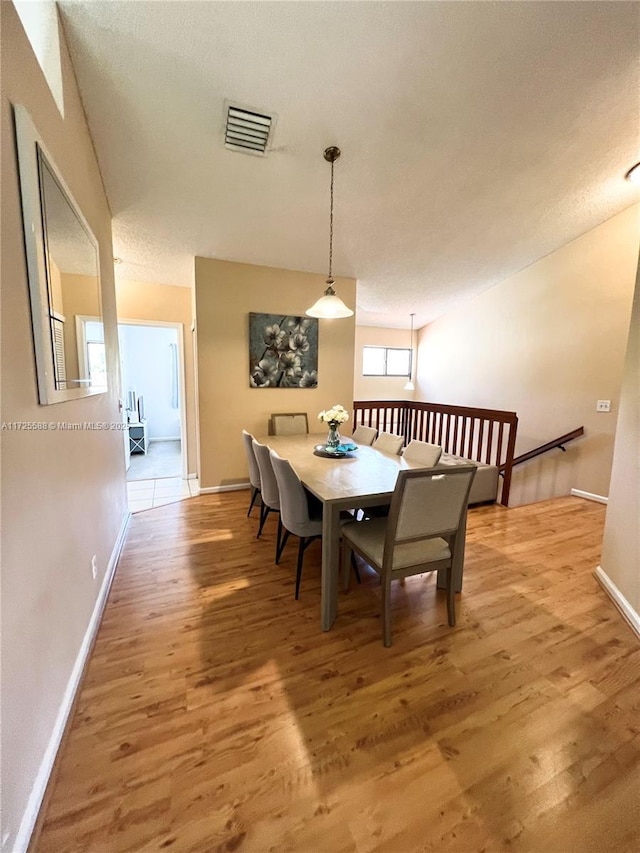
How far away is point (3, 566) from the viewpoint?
922 mm

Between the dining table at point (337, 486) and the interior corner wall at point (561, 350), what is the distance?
9.61 ft

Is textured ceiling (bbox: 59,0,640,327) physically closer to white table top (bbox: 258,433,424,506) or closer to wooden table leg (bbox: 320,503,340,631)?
white table top (bbox: 258,433,424,506)

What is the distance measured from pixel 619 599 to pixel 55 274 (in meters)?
3.47

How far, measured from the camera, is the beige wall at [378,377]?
6.80 m

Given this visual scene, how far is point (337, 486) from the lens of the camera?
6.52 feet

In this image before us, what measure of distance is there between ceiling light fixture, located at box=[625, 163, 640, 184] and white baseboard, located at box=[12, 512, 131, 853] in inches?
209

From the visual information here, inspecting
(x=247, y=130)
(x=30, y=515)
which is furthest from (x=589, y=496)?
(x=30, y=515)

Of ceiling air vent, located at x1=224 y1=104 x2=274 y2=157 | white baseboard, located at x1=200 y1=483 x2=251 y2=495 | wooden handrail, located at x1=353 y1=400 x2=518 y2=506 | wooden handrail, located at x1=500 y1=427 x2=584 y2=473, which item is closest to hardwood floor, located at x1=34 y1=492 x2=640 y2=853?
white baseboard, located at x1=200 y1=483 x2=251 y2=495

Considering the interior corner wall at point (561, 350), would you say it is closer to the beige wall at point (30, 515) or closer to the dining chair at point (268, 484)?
the dining chair at point (268, 484)

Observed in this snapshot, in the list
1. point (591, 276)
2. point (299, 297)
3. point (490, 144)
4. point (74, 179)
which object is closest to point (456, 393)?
point (591, 276)

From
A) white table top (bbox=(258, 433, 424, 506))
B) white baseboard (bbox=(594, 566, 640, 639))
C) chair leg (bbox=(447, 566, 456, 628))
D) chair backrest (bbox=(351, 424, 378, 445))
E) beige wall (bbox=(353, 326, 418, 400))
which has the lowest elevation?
white baseboard (bbox=(594, 566, 640, 639))

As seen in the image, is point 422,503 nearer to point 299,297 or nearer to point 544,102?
point 544,102

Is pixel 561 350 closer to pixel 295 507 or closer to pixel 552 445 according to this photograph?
pixel 552 445

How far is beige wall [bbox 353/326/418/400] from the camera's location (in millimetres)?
6805
